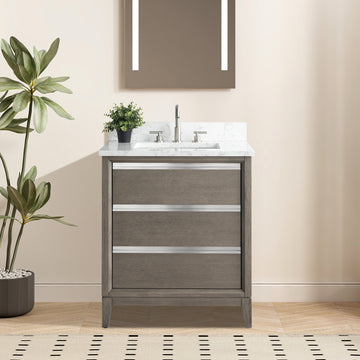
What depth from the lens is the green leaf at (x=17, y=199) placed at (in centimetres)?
424

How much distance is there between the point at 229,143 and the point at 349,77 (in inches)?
33.8

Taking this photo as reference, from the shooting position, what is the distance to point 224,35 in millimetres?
4688

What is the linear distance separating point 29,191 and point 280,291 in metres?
→ 1.72

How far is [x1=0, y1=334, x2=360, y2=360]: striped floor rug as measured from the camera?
3.72 metres

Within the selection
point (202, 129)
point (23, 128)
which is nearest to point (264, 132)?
point (202, 129)

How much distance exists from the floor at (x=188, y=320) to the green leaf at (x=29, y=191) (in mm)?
702

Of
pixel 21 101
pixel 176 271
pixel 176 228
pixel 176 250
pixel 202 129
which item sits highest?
pixel 21 101

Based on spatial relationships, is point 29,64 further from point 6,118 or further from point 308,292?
point 308,292

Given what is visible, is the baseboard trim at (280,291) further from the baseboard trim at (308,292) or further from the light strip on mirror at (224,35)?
the light strip on mirror at (224,35)

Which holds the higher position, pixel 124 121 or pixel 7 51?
pixel 7 51

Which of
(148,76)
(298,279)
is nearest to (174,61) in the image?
(148,76)

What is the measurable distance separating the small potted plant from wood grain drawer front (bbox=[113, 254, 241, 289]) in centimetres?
75

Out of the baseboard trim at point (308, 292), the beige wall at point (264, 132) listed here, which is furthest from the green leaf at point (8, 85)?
the baseboard trim at point (308, 292)

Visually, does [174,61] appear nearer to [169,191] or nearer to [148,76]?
[148,76]
